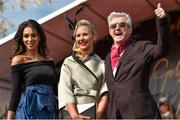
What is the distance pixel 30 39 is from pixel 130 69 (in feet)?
2.23

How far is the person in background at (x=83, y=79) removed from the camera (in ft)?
8.49

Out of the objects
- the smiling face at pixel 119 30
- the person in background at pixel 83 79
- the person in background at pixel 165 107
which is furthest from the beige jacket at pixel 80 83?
the person in background at pixel 165 107

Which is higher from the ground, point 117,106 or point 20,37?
point 20,37

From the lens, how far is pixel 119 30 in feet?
8.43

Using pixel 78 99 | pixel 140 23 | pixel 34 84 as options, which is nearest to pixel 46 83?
pixel 34 84

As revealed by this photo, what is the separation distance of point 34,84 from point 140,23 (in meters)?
4.95

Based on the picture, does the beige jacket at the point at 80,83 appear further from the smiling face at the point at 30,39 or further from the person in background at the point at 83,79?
the smiling face at the point at 30,39

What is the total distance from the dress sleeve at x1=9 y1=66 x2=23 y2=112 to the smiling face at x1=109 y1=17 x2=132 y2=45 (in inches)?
24.5

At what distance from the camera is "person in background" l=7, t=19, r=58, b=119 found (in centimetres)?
266

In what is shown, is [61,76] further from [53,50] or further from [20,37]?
[53,50]

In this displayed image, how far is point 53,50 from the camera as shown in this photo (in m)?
7.85

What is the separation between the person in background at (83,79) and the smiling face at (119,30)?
16 centimetres

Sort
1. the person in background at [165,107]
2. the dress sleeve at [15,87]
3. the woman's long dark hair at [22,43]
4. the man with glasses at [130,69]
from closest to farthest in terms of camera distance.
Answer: the man with glasses at [130,69] < the dress sleeve at [15,87] < the woman's long dark hair at [22,43] < the person in background at [165,107]

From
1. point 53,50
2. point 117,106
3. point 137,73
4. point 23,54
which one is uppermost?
point 53,50
